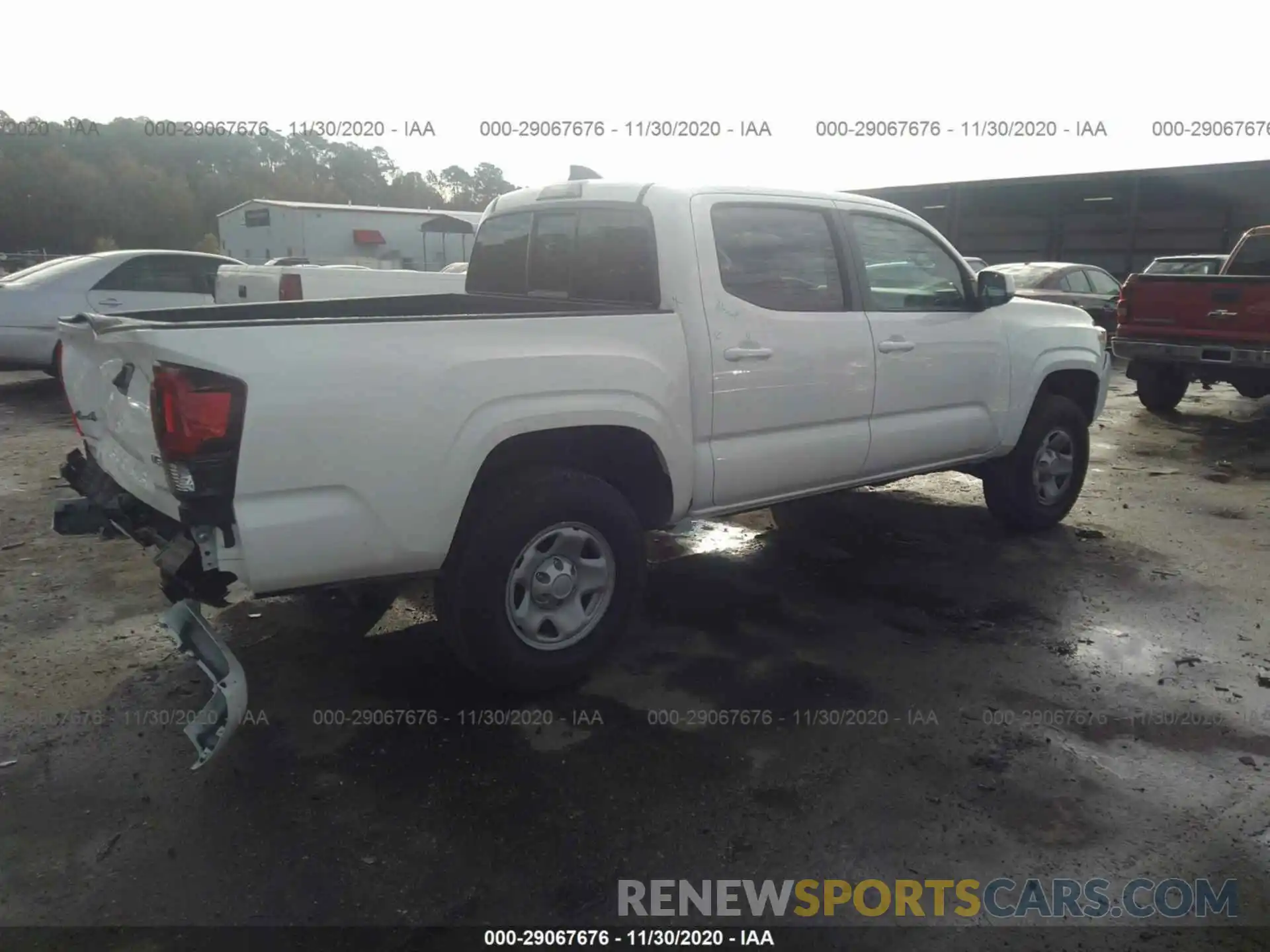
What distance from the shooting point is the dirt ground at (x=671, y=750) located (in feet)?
8.46

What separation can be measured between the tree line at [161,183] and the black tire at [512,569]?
33.9 metres

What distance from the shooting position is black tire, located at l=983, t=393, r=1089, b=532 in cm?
548

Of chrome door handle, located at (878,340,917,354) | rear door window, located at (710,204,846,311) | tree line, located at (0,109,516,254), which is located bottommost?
chrome door handle, located at (878,340,917,354)

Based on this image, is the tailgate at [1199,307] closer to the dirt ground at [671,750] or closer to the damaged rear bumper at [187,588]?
the dirt ground at [671,750]

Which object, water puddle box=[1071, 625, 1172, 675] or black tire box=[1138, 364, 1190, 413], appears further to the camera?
black tire box=[1138, 364, 1190, 413]

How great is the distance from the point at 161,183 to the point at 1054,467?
5218 centimetres

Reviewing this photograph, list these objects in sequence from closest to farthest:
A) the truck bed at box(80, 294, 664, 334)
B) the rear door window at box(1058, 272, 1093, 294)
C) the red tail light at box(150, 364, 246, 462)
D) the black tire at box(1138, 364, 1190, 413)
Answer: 1. the red tail light at box(150, 364, 246, 462)
2. the truck bed at box(80, 294, 664, 334)
3. the black tire at box(1138, 364, 1190, 413)
4. the rear door window at box(1058, 272, 1093, 294)

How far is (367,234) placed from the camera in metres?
25.6

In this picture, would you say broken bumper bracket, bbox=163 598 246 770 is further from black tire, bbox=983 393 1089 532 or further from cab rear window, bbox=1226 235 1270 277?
cab rear window, bbox=1226 235 1270 277

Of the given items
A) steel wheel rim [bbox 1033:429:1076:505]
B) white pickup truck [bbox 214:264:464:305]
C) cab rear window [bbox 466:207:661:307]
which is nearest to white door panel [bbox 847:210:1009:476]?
steel wheel rim [bbox 1033:429:1076:505]

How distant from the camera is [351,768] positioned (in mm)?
3100

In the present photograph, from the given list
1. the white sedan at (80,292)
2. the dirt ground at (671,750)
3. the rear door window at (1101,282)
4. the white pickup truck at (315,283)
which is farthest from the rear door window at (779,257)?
the rear door window at (1101,282)

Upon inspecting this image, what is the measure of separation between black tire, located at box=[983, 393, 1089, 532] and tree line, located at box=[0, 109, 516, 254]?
3348cm

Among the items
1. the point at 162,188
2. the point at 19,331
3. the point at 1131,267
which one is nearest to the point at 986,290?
the point at 19,331
